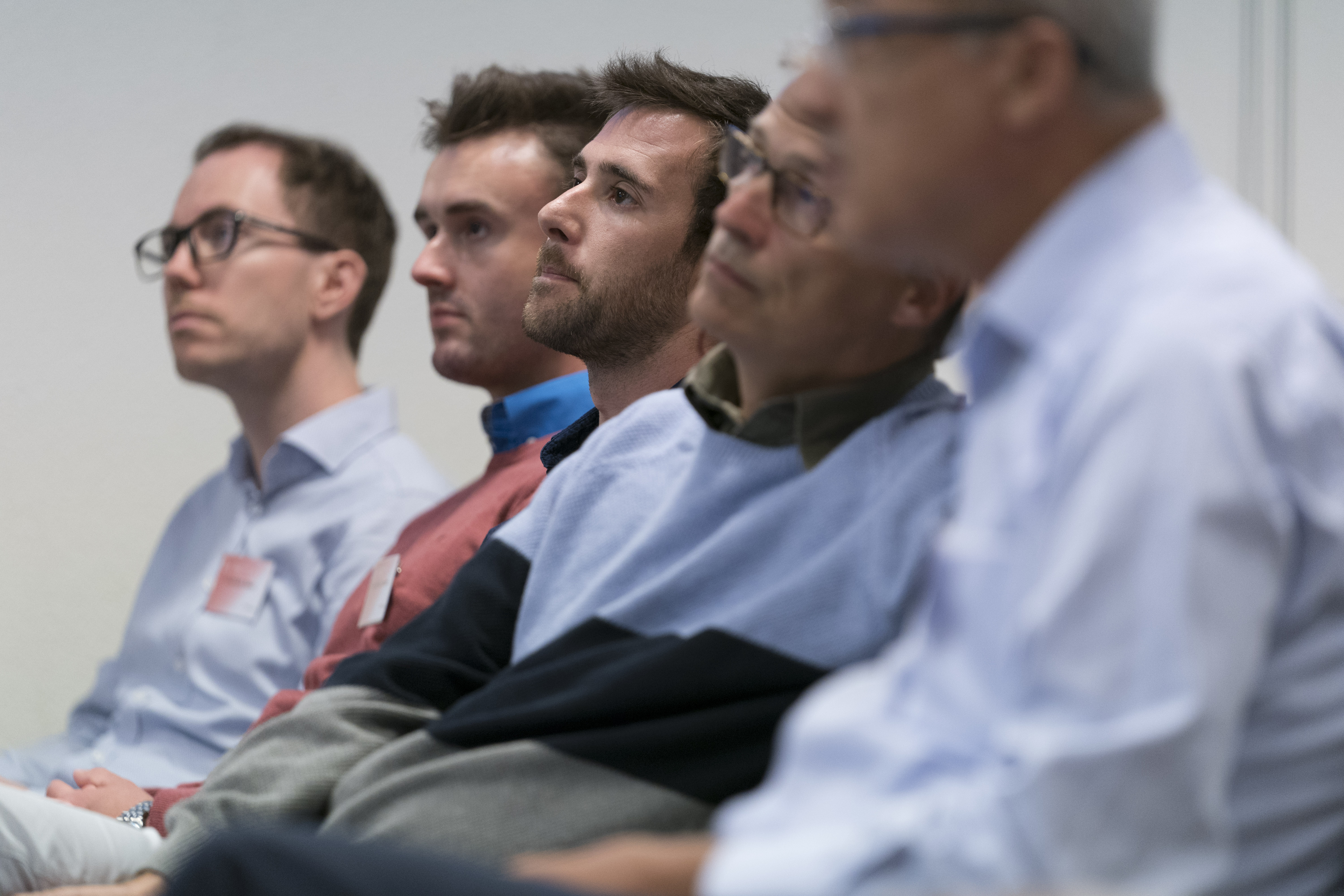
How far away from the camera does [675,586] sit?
1.25m

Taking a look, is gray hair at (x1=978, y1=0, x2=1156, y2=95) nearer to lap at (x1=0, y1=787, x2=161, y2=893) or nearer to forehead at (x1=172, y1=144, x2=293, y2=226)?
lap at (x1=0, y1=787, x2=161, y2=893)

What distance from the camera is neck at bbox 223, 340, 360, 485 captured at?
2.86 meters

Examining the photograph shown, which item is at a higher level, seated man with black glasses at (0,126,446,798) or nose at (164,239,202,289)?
nose at (164,239,202,289)

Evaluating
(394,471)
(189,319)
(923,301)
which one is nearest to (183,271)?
(189,319)

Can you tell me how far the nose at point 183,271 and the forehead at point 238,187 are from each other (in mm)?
82

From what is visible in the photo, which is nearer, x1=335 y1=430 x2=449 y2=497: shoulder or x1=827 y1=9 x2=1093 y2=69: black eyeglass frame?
x1=827 y1=9 x2=1093 y2=69: black eyeglass frame

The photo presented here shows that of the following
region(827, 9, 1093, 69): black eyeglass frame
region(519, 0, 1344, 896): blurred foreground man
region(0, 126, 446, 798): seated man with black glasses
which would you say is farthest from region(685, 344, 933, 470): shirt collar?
region(0, 126, 446, 798): seated man with black glasses

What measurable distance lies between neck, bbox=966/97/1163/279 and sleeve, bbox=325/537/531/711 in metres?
0.72

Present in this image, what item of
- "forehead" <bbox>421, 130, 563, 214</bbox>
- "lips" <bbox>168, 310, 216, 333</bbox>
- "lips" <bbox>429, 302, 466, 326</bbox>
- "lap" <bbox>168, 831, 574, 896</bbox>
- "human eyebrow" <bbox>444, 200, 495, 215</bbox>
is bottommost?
"lips" <bbox>429, 302, 466, 326</bbox>

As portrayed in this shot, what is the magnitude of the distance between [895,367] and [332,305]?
1.93m

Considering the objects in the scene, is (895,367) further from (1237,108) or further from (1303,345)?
(1237,108)

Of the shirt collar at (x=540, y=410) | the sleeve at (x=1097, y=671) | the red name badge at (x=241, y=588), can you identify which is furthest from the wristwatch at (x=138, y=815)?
the sleeve at (x=1097, y=671)

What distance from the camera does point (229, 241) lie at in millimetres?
2857

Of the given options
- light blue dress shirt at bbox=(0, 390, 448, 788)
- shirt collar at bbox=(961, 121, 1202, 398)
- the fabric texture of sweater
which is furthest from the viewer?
light blue dress shirt at bbox=(0, 390, 448, 788)
